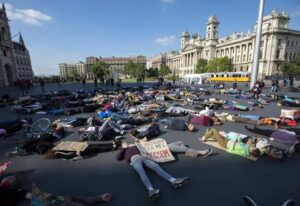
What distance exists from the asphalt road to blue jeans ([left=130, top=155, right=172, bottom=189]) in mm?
155

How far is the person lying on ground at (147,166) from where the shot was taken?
3.41 m

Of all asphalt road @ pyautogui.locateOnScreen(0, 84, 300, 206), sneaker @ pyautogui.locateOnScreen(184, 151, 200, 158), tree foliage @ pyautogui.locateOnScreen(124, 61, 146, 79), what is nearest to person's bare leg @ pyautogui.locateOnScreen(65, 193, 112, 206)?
A: asphalt road @ pyautogui.locateOnScreen(0, 84, 300, 206)

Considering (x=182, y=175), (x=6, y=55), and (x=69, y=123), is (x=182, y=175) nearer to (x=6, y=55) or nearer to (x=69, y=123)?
(x=69, y=123)

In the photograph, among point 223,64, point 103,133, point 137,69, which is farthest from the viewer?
point 137,69

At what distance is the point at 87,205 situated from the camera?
10.2 feet

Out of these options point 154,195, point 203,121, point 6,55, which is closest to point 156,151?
point 154,195

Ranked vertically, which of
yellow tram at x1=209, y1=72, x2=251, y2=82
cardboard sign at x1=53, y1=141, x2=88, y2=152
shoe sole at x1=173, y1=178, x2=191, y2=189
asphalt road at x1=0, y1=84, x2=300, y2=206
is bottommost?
asphalt road at x1=0, y1=84, x2=300, y2=206

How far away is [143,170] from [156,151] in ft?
3.03

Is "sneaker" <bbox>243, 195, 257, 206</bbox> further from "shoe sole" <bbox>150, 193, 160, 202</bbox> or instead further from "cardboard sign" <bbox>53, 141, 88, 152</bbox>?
"cardboard sign" <bbox>53, 141, 88, 152</bbox>

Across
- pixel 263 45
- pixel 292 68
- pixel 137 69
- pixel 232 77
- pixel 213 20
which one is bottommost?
pixel 232 77

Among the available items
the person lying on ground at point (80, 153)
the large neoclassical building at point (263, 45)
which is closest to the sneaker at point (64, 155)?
the person lying on ground at point (80, 153)

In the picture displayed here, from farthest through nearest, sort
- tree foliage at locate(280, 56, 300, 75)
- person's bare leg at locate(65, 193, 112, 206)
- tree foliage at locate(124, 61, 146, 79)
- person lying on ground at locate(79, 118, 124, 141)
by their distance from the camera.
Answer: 1. tree foliage at locate(124, 61, 146, 79)
2. tree foliage at locate(280, 56, 300, 75)
3. person lying on ground at locate(79, 118, 124, 141)
4. person's bare leg at locate(65, 193, 112, 206)

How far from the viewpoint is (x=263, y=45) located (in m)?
63.7

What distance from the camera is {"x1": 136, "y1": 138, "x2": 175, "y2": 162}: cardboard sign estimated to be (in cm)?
457
